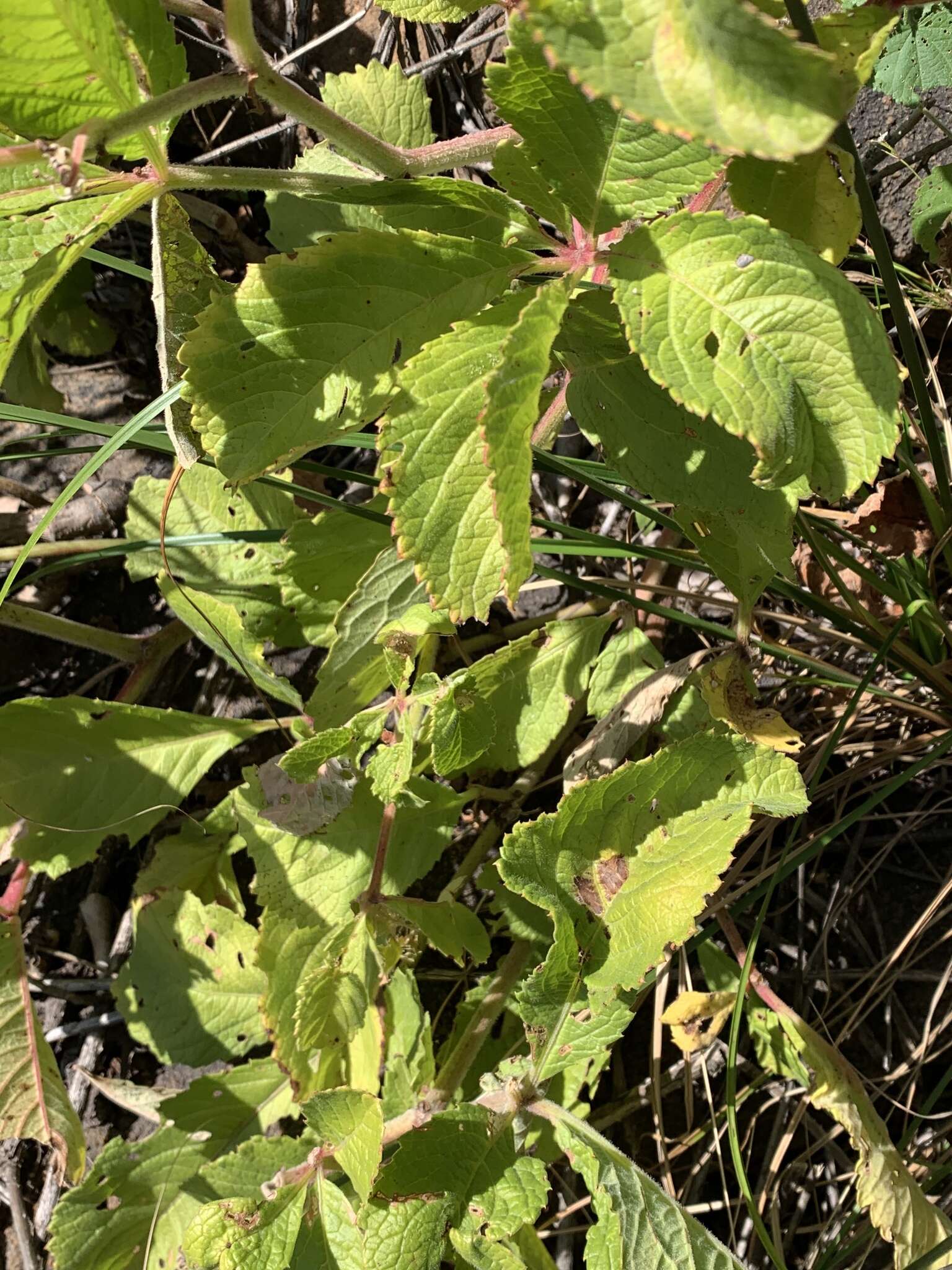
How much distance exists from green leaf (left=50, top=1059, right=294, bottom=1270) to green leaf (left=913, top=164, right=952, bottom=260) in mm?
1906

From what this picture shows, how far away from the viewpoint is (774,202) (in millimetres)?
1208

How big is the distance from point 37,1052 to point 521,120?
1788mm

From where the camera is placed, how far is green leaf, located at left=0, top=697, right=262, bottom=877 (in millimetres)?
1851

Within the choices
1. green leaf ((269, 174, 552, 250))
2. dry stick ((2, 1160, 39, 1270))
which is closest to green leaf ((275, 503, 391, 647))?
green leaf ((269, 174, 552, 250))

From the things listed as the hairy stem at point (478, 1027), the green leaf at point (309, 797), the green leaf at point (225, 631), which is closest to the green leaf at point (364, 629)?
the green leaf at point (309, 797)

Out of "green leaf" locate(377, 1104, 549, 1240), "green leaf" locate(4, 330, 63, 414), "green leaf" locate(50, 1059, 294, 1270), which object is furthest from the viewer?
"green leaf" locate(4, 330, 63, 414)

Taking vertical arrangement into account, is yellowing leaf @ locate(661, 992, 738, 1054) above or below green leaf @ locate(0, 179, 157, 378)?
below

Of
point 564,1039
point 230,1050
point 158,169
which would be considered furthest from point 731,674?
point 230,1050

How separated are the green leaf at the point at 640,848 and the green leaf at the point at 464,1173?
6.7 inches

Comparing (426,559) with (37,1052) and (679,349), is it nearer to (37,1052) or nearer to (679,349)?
(679,349)

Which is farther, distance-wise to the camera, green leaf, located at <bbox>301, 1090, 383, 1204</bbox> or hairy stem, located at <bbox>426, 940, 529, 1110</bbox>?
hairy stem, located at <bbox>426, 940, 529, 1110</bbox>

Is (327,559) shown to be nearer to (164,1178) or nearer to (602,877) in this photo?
(602,877)

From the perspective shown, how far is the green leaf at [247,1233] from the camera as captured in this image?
4.52ft

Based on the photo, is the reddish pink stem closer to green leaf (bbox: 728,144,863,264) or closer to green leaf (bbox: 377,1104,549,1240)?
green leaf (bbox: 377,1104,549,1240)
